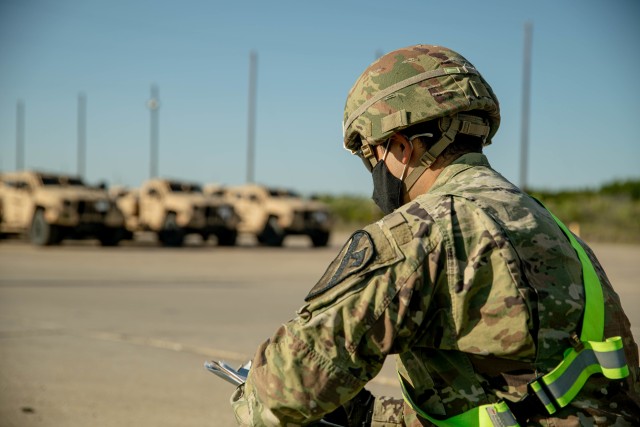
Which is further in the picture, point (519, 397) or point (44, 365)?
point (44, 365)

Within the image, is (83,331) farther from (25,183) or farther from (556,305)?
(25,183)

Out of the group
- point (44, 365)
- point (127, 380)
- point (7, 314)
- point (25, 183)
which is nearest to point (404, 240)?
point (127, 380)

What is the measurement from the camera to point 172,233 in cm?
2358

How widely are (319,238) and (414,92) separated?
885 inches

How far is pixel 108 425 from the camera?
4.31 metres

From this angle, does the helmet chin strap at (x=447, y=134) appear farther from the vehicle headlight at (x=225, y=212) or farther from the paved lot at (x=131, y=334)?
the vehicle headlight at (x=225, y=212)

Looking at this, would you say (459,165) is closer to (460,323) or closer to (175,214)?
(460,323)

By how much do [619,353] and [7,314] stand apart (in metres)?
7.43

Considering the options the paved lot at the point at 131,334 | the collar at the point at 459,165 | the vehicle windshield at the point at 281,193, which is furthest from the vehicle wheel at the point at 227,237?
the collar at the point at 459,165

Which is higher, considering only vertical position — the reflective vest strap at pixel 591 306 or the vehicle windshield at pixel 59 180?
the reflective vest strap at pixel 591 306

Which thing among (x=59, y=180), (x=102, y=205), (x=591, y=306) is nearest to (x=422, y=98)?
(x=591, y=306)

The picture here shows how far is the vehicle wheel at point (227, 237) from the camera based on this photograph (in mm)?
24047

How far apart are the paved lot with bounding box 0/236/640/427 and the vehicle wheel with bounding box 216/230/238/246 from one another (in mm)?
8891

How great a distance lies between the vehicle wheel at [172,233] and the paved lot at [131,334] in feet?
27.5
